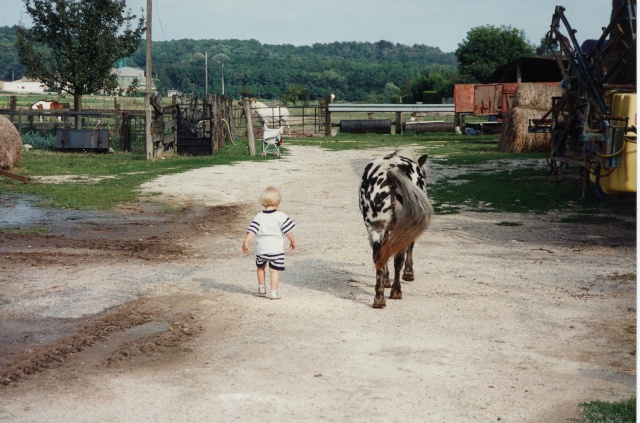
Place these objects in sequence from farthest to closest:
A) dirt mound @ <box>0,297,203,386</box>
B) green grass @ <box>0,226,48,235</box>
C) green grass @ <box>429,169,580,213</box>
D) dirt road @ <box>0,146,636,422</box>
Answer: green grass @ <box>429,169,580,213</box> < green grass @ <box>0,226,48,235</box> < dirt mound @ <box>0,297,203,386</box> < dirt road @ <box>0,146,636,422</box>

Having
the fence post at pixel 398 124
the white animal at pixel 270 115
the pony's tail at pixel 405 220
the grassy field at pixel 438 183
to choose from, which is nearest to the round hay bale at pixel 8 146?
the grassy field at pixel 438 183

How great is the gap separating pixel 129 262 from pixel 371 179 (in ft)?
13.1

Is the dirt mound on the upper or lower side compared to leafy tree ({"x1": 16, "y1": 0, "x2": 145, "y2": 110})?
lower

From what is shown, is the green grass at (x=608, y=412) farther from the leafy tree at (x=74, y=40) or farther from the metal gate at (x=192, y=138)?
the leafy tree at (x=74, y=40)

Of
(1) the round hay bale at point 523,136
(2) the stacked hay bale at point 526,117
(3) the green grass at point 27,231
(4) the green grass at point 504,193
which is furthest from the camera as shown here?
(2) the stacked hay bale at point 526,117

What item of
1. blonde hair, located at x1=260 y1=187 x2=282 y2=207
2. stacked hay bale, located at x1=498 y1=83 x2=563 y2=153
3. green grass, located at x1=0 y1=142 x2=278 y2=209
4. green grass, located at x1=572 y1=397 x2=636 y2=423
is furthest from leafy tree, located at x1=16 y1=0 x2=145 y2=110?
green grass, located at x1=572 y1=397 x2=636 y2=423

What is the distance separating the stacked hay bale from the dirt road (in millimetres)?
16925

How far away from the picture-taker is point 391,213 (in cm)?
919

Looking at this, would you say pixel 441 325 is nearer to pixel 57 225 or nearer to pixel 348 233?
pixel 348 233

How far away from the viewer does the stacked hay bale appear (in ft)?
103

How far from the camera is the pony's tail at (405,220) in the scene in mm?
8992

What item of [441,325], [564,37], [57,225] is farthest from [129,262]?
[564,37]

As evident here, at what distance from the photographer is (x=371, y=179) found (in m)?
9.56

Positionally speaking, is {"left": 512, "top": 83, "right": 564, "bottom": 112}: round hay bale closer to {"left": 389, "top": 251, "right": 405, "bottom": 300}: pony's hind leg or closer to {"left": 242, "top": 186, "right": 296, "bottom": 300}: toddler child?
{"left": 389, "top": 251, "right": 405, "bottom": 300}: pony's hind leg
